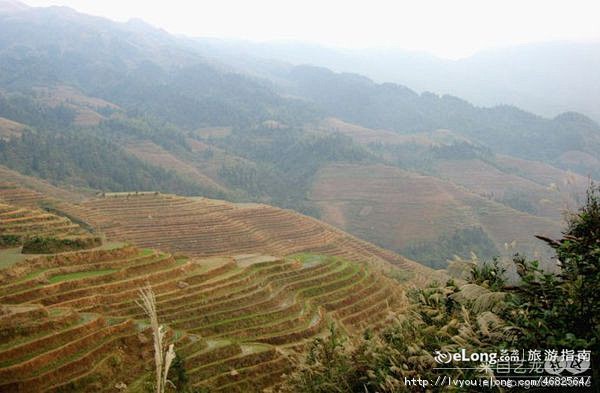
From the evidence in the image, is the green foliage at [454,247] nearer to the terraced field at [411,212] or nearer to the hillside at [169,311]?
the terraced field at [411,212]

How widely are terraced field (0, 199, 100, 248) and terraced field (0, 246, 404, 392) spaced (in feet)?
12.1

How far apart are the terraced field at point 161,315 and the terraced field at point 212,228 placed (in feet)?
66.8

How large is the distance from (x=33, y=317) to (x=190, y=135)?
555ft

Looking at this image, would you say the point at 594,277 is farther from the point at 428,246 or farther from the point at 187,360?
the point at 428,246

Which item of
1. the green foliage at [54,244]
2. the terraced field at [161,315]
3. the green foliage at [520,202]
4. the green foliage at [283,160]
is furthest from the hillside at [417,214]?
the green foliage at [54,244]

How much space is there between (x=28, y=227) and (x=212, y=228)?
27936 millimetres

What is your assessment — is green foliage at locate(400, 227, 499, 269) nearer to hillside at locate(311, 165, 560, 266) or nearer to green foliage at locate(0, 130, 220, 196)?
hillside at locate(311, 165, 560, 266)

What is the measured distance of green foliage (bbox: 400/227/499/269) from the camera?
94750mm

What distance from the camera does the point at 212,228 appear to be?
199 ft

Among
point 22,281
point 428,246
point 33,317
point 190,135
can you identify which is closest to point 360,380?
point 33,317

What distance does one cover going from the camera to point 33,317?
816 inches

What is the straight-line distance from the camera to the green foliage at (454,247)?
94.8 m

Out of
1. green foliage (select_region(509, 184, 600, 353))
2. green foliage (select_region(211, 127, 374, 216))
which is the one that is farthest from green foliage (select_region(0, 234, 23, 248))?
green foliage (select_region(211, 127, 374, 216))

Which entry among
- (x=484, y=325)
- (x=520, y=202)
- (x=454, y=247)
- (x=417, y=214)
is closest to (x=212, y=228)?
(x=454, y=247)
